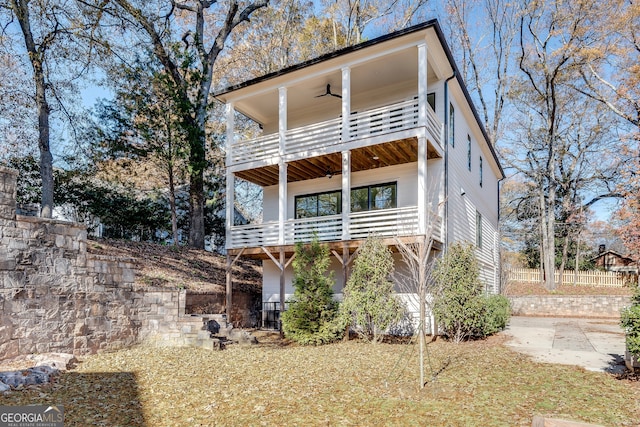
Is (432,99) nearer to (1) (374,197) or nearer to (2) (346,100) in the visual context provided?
(2) (346,100)

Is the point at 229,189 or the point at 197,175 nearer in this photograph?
the point at 229,189

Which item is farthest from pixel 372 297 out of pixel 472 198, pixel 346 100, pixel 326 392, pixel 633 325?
pixel 472 198

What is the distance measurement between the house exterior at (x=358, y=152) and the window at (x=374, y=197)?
3cm

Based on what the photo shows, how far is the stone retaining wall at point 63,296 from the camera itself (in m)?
6.76

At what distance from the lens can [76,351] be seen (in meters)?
7.62

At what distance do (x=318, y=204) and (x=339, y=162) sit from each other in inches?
73.6

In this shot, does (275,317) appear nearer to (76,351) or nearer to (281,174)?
(281,174)

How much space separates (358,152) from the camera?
463 inches

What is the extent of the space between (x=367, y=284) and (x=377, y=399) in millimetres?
4604

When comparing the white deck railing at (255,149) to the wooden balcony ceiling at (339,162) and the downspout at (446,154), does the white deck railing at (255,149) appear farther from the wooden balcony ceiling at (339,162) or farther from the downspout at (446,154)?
the downspout at (446,154)

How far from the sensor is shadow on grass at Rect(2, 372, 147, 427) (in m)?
4.53

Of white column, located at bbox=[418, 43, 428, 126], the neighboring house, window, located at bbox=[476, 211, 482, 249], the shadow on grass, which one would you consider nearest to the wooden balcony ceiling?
white column, located at bbox=[418, 43, 428, 126]

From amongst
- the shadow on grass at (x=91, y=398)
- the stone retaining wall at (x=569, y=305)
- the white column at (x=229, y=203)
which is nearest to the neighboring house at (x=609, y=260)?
the stone retaining wall at (x=569, y=305)

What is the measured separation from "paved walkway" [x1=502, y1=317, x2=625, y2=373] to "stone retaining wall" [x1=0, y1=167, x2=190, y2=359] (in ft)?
26.9
